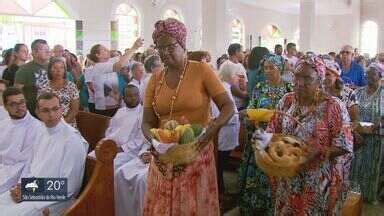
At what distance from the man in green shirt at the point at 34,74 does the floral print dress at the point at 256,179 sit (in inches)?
94.3

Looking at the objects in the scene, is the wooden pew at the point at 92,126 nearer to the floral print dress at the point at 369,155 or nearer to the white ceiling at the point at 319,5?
the floral print dress at the point at 369,155

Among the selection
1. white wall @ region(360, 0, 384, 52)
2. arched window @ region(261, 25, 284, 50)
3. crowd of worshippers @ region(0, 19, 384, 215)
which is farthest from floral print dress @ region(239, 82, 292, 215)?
arched window @ region(261, 25, 284, 50)

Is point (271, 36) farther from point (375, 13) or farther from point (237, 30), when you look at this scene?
point (375, 13)

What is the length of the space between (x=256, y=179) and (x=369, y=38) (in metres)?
20.0

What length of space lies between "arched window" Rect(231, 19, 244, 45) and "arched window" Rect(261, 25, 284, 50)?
2.19m

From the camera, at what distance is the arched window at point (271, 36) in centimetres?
2388

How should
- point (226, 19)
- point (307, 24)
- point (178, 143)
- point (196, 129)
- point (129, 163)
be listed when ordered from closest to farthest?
point (178, 143), point (196, 129), point (129, 163), point (226, 19), point (307, 24)

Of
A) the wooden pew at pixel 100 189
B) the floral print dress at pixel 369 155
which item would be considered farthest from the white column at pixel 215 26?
the wooden pew at pixel 100 189

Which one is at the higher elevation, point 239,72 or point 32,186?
point 239,72

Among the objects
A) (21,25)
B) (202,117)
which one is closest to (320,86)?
(202,117)

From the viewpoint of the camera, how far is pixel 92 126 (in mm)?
4992

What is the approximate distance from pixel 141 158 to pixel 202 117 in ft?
5.56

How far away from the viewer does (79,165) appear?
3287 millimetres

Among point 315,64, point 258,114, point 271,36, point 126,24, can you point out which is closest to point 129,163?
point 258,114
